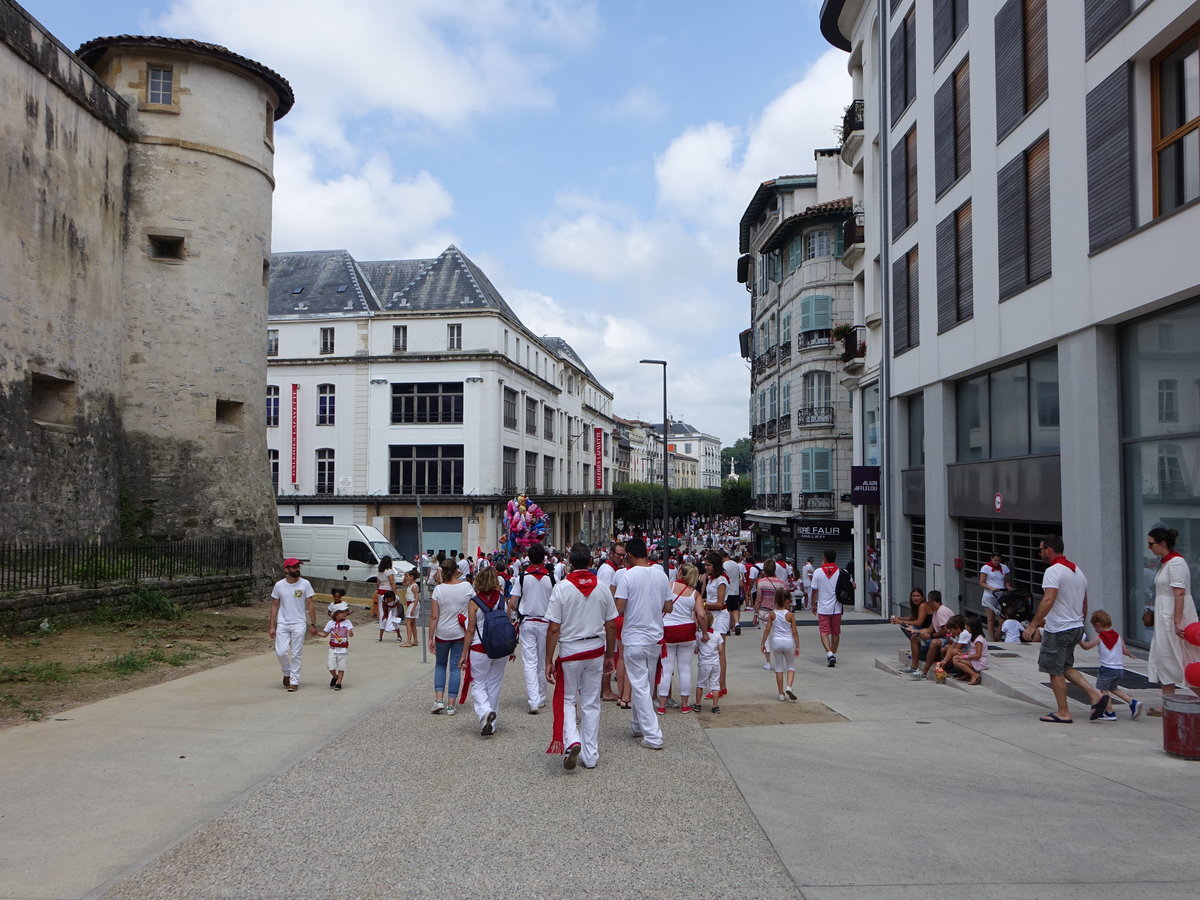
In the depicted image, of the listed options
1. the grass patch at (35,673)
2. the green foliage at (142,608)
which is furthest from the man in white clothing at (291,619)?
the green foliage at (142,608)

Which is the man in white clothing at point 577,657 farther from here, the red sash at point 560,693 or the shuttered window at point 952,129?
the shuttered window at point 952,129

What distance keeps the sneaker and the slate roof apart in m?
44.8

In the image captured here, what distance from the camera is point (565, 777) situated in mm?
7031

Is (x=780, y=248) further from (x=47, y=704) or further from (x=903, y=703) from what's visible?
(x=47, y=704)

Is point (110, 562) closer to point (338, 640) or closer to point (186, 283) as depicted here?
point (338, 640)

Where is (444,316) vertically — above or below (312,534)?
above

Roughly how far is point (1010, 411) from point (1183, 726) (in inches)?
405

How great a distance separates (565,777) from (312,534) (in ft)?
80.9

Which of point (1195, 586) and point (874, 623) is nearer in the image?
point (1195, 586)

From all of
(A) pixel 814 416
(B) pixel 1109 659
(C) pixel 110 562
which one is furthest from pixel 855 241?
(C) pixel 110 562

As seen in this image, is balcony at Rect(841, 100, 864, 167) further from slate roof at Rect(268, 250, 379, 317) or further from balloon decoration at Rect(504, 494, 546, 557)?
slate roof at Rect(268, 250, 379, 317)

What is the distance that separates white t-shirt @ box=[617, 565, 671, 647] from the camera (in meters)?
8.21

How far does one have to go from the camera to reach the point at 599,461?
255 ft

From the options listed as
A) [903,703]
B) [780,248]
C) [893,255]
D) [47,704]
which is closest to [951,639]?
[903,703]
